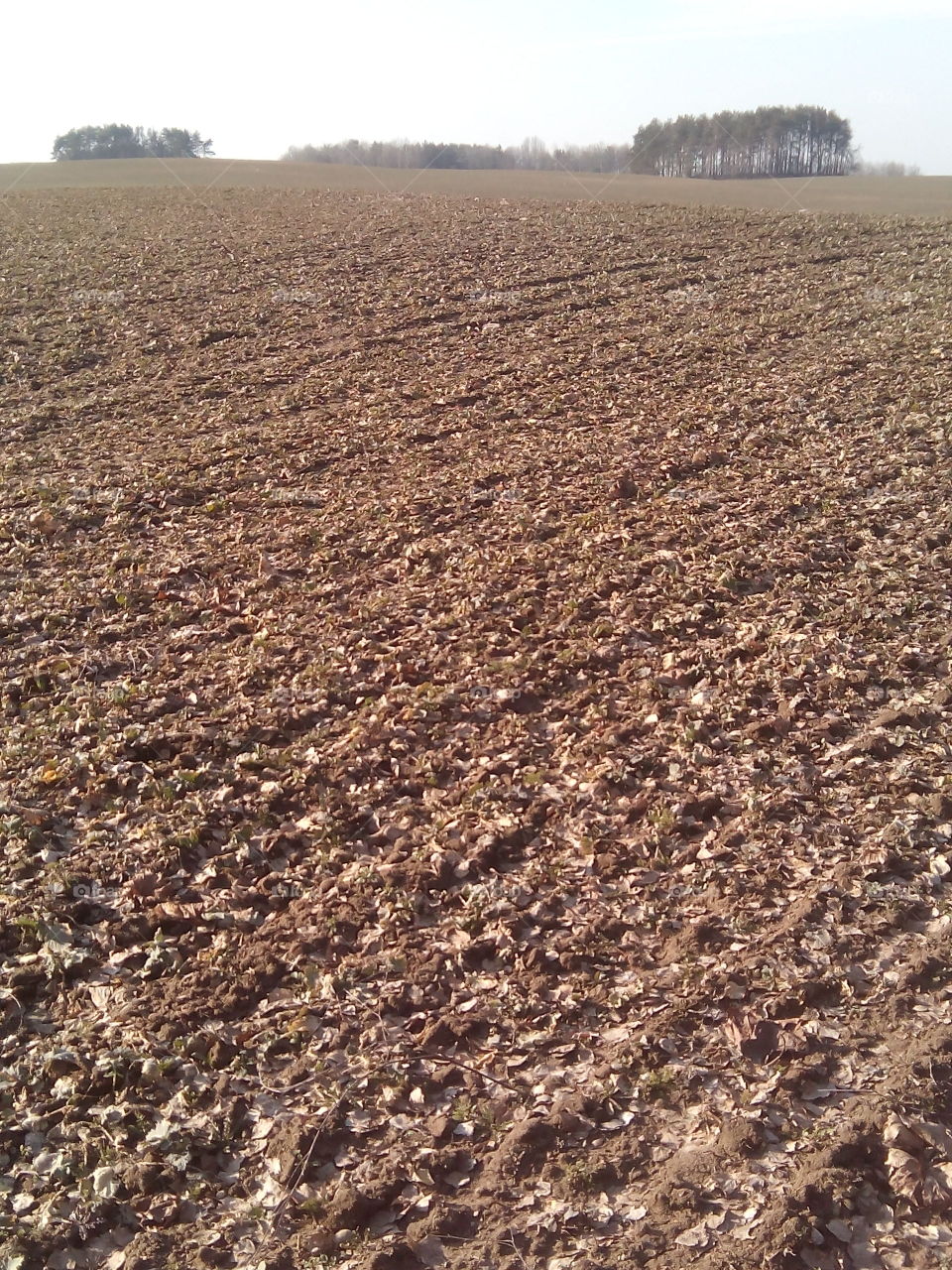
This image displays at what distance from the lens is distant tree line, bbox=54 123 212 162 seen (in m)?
67.3

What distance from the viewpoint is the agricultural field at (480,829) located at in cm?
387

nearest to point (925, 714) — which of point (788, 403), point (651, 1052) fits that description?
point (651, 1052)

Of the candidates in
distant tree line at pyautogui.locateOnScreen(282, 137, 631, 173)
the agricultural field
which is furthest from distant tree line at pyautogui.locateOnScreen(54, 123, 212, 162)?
the agricultural field

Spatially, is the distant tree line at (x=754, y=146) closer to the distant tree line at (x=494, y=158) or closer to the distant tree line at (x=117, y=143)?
the distant tree line at (x=494, y=158)

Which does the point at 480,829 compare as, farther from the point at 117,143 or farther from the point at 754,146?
the point at 117,143

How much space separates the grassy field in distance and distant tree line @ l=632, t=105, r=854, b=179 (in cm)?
436

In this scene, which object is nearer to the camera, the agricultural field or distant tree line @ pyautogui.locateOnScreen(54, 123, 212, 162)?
the agricultural field

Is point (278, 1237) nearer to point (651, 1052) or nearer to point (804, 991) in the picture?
point (651, 1052)

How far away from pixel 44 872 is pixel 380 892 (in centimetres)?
198

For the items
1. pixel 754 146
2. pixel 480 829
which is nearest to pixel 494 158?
pixel 754 146

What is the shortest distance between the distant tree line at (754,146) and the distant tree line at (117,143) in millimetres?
35276

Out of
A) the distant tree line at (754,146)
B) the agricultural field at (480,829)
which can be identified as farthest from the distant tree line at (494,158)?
the agricultural field at (480,829)

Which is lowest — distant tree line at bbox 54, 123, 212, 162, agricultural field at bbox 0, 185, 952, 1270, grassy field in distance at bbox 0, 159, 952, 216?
agricultural field at bbox 0, 185, 952, 1270

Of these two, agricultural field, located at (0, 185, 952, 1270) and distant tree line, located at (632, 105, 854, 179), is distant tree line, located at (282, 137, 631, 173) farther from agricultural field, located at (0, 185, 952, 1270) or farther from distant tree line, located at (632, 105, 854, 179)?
agricultural field, located at (0, 185, 952, 1270)
